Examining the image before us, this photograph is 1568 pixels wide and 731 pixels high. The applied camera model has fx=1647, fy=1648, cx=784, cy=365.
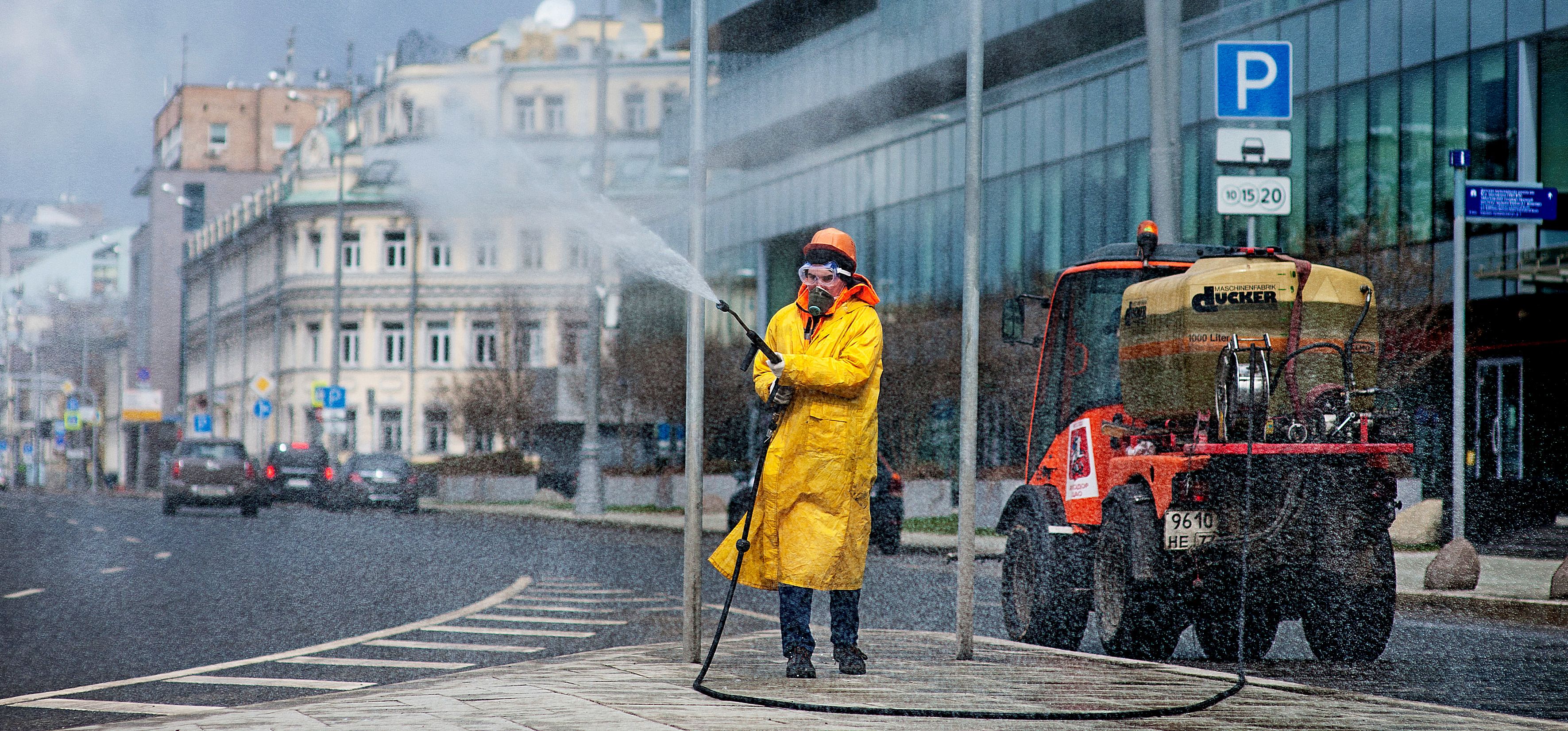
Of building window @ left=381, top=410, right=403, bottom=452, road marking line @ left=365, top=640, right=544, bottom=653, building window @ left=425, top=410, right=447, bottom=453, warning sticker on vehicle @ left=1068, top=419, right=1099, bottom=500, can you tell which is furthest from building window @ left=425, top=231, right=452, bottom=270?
building window @ left=425, top=410, right=447, bottom=453

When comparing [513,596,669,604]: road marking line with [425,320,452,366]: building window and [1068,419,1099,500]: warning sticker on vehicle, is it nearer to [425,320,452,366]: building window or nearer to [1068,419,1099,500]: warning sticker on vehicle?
[1068,419,1099,500]: warning sticker on vehicle

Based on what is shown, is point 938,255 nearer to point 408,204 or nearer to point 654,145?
point 654,145

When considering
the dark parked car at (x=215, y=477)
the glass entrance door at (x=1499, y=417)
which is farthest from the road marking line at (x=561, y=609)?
the dark parked car at (x=215, y=477)

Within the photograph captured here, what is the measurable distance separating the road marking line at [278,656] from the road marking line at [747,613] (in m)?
1.65

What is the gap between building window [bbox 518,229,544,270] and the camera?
14.9 metres

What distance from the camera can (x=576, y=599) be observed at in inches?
511

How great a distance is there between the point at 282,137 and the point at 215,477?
12.5m

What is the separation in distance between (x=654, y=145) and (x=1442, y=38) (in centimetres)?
1336

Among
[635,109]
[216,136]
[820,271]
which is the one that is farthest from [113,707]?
[635,109]

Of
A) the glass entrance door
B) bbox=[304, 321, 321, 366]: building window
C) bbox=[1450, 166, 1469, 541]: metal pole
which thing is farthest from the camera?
bbox=[304, 321, 321, 366]: building window

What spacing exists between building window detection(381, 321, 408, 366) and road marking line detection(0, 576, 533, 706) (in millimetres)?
21820

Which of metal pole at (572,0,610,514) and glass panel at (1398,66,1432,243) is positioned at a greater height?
glass panel at (1398,66,1432,243)

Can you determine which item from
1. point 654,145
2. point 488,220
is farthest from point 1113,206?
point 488,220

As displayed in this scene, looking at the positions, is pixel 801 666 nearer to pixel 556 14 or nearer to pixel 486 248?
pixel 556 14
